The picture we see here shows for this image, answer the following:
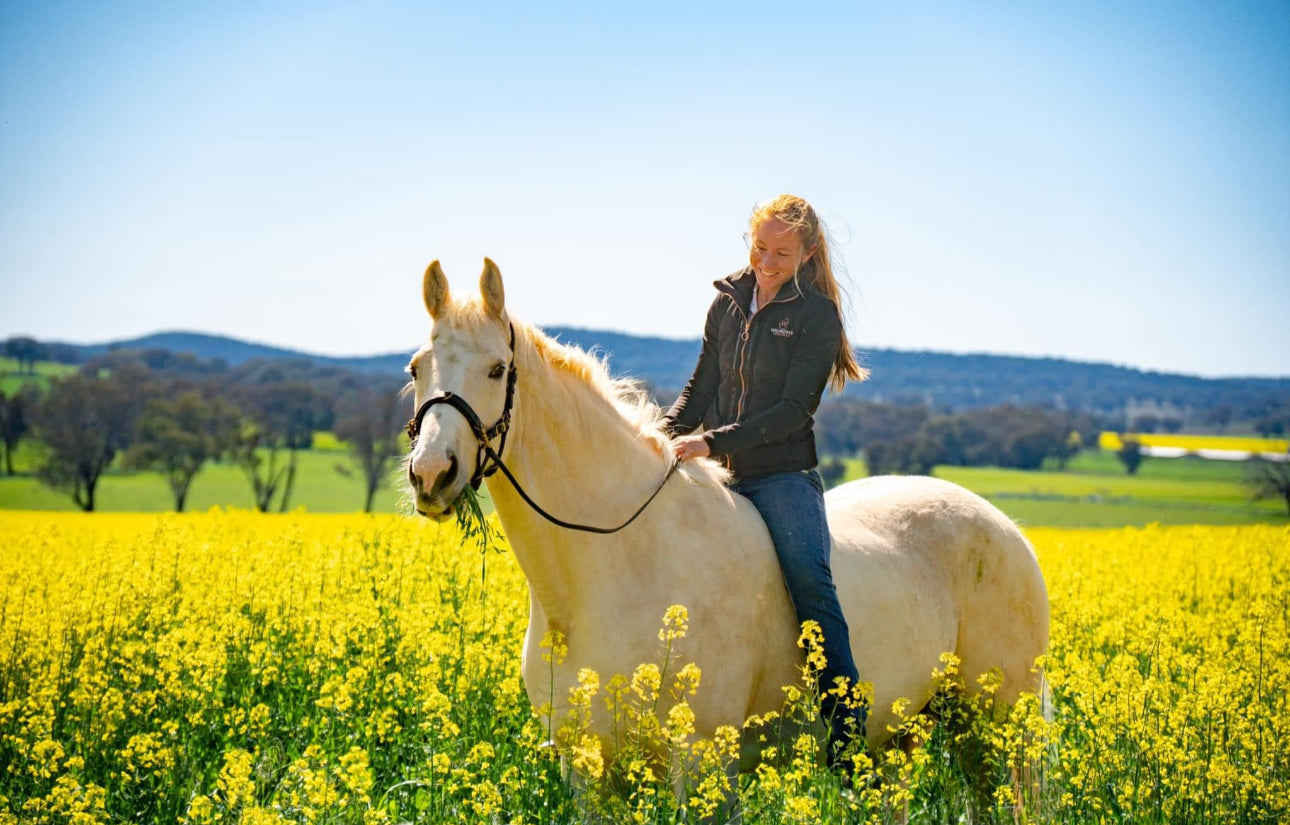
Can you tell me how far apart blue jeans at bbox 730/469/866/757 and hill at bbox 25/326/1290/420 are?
316 feet

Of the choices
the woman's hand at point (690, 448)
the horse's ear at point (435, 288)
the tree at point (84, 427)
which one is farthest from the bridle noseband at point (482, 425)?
the tree at point (84, 427)

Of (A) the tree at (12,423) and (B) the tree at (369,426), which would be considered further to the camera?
(B) the tree at (369,426)

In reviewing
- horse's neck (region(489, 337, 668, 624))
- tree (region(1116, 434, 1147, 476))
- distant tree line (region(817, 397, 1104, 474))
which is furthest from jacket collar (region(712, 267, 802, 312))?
tree (region(1116, 434, 1147, 476))

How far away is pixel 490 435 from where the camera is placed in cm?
351

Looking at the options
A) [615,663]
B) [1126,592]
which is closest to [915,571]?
[615,663]

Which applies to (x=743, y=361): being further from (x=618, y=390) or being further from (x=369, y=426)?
(x=369, y=426)

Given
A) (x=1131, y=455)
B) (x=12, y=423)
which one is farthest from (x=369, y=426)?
(x=1131, y=455)

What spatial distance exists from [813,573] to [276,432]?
213 feet

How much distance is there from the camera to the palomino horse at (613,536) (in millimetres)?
3467

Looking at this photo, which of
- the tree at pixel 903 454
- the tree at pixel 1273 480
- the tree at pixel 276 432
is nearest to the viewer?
the tree at pixel 1273 480

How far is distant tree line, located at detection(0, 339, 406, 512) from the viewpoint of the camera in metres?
53.2

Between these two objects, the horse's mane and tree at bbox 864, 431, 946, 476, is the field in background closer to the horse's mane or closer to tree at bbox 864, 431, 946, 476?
tree at bbox 864, 431, 946, 476

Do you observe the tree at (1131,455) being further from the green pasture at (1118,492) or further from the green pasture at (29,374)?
the green pasture at (29,374)

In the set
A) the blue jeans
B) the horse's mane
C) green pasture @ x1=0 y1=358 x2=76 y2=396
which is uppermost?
the horse's mane
